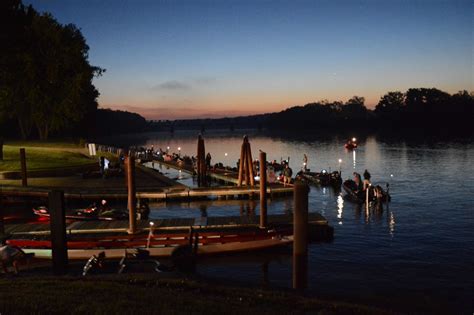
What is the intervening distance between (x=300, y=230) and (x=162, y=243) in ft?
27.6

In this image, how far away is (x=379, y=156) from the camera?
279 ft

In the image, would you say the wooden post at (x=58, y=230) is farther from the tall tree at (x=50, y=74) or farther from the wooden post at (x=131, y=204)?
the tall tree at (x=50, y=74)

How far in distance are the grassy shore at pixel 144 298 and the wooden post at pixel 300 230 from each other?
12.4 ft

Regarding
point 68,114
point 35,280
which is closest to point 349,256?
point 35,280

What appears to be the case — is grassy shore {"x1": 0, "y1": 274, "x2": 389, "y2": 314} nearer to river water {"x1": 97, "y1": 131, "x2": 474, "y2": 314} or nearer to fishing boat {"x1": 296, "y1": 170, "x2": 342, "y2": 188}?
river water {"x1": 97, "y1": 131, "x2": 474, "y2": 314}

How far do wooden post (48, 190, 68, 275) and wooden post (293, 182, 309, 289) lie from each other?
762 cm

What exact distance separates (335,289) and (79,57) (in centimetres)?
5940

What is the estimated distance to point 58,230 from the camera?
1500 cm

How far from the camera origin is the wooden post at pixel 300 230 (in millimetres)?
14154

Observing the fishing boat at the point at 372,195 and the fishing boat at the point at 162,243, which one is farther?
the fishing boat at the point at 372,195

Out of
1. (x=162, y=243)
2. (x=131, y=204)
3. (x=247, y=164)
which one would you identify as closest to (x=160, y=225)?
(x=131, y=204)

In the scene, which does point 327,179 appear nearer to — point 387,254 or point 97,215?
point 387,254

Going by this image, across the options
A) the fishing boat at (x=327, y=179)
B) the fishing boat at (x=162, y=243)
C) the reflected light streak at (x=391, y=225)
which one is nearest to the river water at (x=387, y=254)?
the reflected light streak at (x=391, y=225)

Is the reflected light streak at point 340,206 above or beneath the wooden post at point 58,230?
beneath
